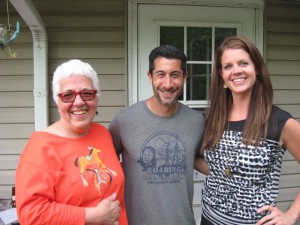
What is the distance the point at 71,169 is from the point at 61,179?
0.06m

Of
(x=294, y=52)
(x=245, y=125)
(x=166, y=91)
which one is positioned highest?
(x=294, y=52)

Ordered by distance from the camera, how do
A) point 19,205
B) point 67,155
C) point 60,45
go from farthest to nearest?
point 60,45 → point 67,155 → point 19,205

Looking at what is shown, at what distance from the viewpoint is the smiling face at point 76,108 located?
1.30 metres

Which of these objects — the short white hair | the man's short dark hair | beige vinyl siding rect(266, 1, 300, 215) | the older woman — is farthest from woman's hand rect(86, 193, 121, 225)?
beige vinyl siding rect(266, 1, 300, 215)

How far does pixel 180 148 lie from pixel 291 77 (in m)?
2.13

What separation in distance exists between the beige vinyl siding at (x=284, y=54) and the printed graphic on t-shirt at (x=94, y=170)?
2.41 meters

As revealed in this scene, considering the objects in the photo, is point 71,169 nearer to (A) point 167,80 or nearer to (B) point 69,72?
(B) point 69,72

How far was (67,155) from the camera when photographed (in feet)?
4.11

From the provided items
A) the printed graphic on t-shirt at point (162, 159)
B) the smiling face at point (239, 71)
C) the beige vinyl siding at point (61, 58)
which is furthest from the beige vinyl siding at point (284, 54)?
the printed graphic on t-shirt at point (162, 159)

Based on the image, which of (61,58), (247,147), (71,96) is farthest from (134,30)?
(247,147)

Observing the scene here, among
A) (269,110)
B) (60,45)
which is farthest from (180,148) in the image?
(60,45)

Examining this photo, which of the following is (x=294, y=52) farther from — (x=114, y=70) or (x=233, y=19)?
(x=114, y=70)

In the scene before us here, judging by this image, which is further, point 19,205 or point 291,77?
point 291,77

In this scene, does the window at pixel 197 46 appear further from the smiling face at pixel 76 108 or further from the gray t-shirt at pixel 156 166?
the smiling face at pixel 76 108
